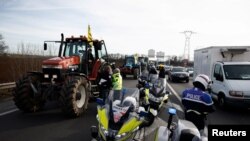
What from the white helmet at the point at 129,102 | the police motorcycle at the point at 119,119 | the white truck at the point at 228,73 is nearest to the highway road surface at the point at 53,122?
the white truck at the point at 228,73

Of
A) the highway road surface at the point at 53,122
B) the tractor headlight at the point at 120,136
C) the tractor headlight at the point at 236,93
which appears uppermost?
the tractor headlight at the point at 236,93

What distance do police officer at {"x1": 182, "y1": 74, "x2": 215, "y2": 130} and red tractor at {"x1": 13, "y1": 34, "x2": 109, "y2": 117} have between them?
14.9 feet

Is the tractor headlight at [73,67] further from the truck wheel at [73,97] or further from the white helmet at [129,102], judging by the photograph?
the white helmet at [129,102]

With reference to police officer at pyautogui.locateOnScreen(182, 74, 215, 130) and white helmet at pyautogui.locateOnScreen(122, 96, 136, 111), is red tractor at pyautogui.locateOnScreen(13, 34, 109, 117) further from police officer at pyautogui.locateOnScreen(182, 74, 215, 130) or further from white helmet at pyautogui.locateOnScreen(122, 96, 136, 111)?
police officer at pyautogui.locateOnScreen(182, 74, 215, 130)

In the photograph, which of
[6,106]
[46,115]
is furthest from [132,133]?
[6,106]

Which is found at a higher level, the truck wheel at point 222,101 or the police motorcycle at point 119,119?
the police motorcycle at point 119,119

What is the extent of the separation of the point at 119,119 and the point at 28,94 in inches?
209

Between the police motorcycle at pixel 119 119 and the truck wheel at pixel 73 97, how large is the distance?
113 inches

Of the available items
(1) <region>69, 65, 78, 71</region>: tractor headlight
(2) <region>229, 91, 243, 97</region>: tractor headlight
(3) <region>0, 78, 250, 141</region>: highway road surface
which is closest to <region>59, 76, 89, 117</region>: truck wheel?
(3) <region>0, 78, 250, 141</region>: highway road surface

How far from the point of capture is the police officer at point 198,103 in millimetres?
5078

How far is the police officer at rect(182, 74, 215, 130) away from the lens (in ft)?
16.7

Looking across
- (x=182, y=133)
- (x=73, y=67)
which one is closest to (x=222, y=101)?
(x=73, y=67)

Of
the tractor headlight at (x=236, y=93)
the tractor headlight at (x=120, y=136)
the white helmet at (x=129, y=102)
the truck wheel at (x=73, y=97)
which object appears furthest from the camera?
the tractor headlight at (x=236, y=93)

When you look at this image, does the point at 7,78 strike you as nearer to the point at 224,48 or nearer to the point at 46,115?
the point at 46,115
